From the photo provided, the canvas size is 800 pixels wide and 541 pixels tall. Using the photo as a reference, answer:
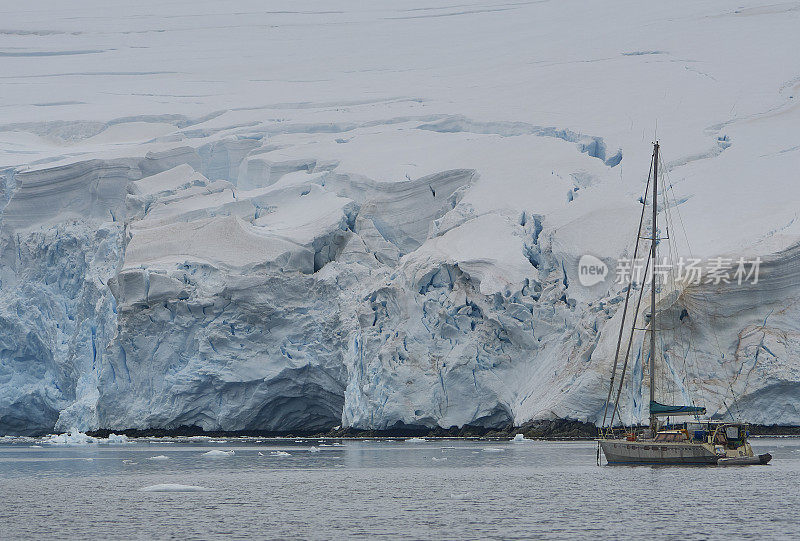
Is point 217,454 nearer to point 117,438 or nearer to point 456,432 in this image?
point 456,432

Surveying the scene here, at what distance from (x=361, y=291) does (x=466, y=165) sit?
19.0 feet

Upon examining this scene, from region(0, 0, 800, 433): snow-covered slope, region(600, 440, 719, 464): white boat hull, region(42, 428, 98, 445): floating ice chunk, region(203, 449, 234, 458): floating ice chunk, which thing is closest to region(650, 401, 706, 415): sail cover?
region(600, 440, 719, 464): white boat hull

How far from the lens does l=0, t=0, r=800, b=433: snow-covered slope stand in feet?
99.8

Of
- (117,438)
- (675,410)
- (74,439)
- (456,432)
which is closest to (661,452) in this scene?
(675,410)

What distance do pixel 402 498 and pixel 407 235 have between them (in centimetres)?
1967

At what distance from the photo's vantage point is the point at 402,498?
17.9 metres

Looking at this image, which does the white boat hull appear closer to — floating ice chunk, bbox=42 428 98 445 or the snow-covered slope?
the snow-covered slope

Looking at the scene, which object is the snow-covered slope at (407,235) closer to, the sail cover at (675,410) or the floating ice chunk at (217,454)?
the floating ice chunk at (217,454)

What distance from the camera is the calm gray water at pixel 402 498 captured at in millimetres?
14242

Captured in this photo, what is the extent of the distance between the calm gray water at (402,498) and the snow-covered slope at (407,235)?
339cm

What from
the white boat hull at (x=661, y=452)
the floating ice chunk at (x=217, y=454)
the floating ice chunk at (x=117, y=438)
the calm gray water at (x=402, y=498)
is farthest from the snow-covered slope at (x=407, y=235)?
the white boat hull at (x=661, y=452)

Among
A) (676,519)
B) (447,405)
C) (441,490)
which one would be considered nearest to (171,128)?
(447,405)

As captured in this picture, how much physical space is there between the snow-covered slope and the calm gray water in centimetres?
339

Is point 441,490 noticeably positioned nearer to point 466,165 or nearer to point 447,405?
point 447,405
